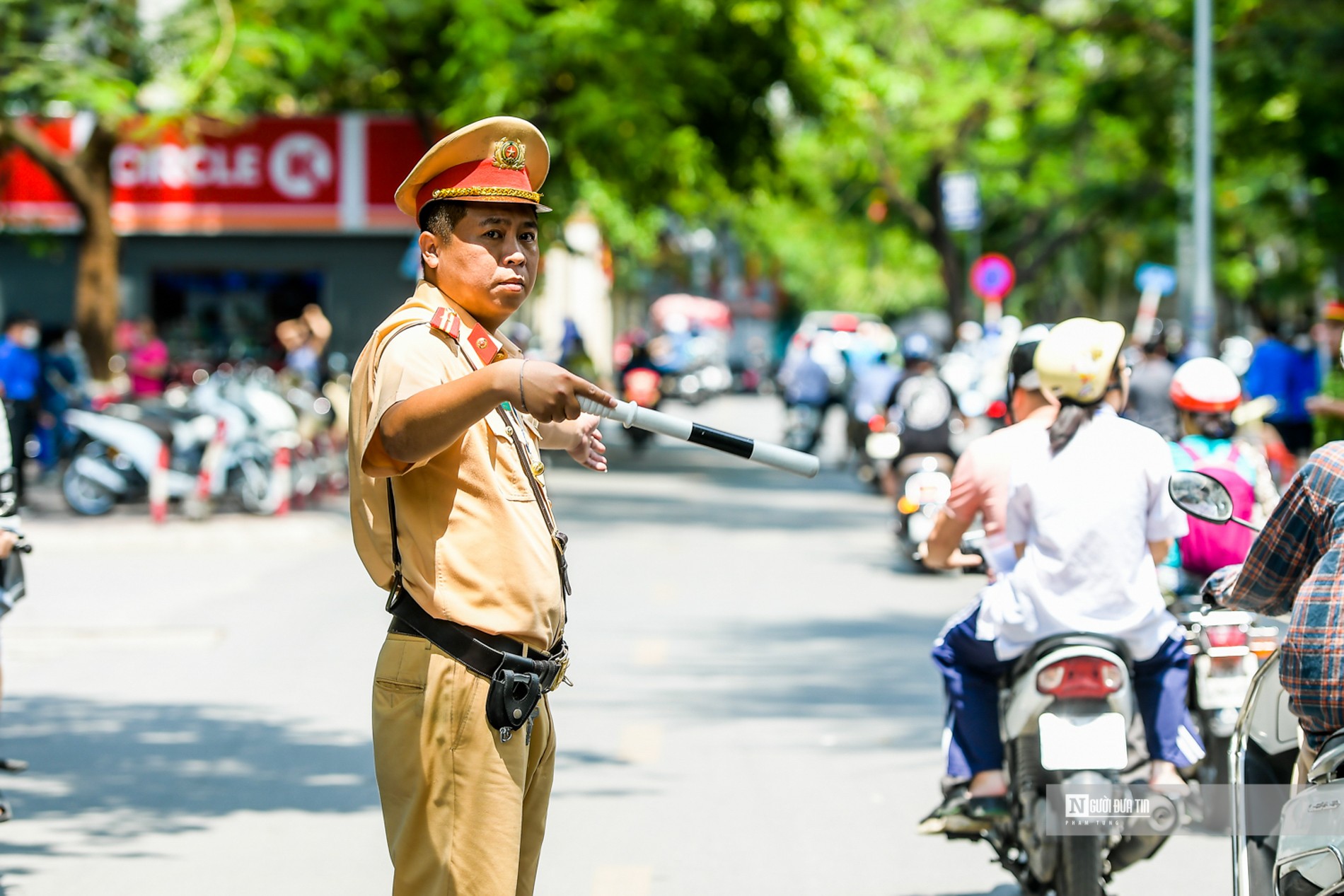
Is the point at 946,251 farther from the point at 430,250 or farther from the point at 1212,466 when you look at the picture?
the point at 430,250

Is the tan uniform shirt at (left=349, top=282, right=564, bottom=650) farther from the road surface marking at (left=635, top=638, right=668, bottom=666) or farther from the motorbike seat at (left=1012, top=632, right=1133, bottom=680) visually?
the road surface marking at (left=635, top=638, right=668, bottom=666)

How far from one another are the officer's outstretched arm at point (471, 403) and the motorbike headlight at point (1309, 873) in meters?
1.57

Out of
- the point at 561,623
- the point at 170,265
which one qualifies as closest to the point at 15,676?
the point at 561,623

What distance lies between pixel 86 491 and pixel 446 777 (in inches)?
558

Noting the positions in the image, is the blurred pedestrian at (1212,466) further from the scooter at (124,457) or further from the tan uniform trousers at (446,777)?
the scooter at (124,457)

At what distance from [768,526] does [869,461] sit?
13.3ft

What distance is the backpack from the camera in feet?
20.0

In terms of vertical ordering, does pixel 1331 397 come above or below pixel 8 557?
above

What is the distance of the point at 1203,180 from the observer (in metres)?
19.7

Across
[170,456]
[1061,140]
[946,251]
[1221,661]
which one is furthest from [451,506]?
[946,251]

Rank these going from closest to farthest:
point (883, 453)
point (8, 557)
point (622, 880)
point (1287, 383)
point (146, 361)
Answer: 1. point (622, 880)
2. point (8, 557)
3. point (883, 453)
4. point (1287, 383)
5. point (146, 361)

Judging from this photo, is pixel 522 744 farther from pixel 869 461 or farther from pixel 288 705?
pixel 869 461

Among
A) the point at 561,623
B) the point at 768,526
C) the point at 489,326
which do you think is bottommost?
the point at 768,526

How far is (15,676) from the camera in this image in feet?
30.2
